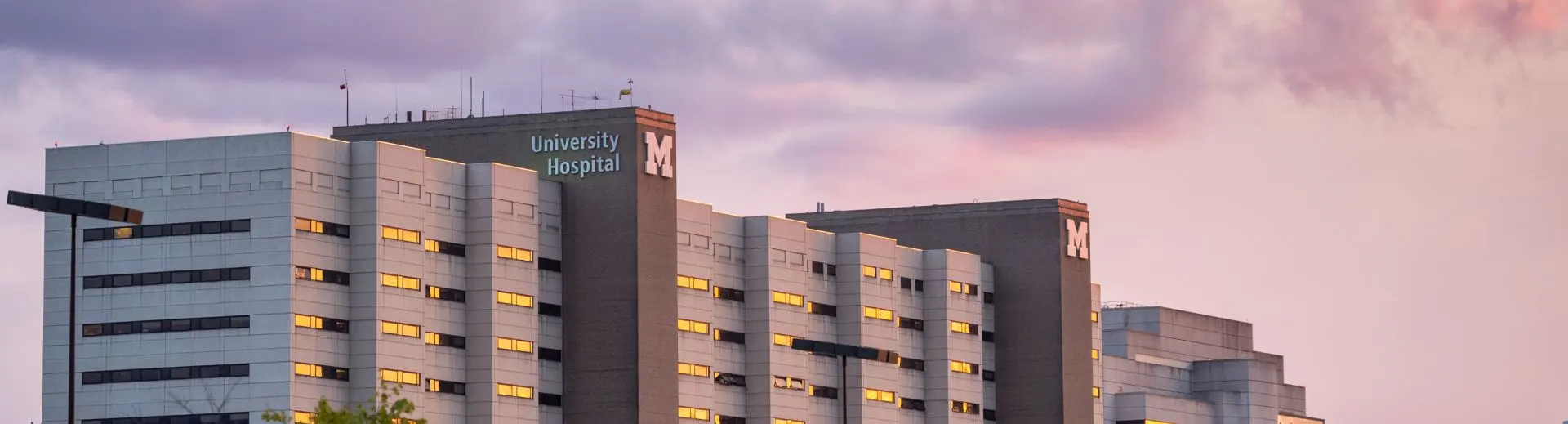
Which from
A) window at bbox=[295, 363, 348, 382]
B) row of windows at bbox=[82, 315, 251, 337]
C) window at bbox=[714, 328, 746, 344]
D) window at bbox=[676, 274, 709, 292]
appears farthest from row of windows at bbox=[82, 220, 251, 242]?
window at bbox=[714, 328, 746, 344]

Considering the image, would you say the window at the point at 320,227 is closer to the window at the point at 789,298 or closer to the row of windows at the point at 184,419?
the row of windows at the point at 184,419

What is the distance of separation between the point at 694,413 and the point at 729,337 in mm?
8888

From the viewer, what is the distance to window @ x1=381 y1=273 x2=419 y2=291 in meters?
157

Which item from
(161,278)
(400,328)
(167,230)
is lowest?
(400,328)

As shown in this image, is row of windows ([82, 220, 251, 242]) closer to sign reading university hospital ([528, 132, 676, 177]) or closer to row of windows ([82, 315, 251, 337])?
row of windows ([82, 315, 251, 337])

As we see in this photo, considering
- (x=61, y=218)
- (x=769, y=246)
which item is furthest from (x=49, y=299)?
(x=769, y=246)

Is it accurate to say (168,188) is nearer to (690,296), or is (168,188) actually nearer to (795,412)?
(690,296)

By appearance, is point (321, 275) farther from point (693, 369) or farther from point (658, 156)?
point (693, 369)

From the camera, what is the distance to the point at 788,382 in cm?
18888

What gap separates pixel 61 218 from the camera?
512ft

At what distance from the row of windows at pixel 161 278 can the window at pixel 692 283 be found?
111ft

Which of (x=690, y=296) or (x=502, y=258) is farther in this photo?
(x=690, y=296)

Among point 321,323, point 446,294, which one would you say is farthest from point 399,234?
point 321,323

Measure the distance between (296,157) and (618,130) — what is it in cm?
2543
